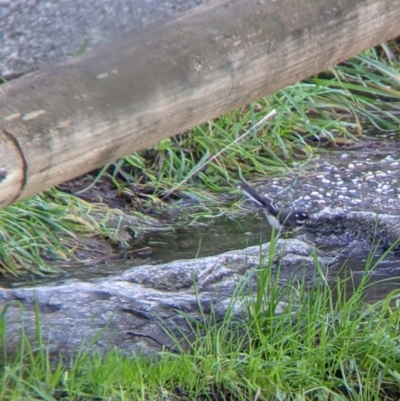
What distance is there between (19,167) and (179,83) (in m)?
0.33

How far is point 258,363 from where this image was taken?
2.61 metres

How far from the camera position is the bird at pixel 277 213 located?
4664 mm

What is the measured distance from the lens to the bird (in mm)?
4664

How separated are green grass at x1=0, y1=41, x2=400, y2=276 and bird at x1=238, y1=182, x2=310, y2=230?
22 cm

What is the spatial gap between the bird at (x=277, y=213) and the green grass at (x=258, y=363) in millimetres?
1642

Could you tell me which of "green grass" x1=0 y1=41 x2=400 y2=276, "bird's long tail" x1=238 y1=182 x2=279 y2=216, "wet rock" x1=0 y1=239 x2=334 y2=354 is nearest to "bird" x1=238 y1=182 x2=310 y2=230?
"bird's long tail" x1=238 y1=182 x2=279 y2=216

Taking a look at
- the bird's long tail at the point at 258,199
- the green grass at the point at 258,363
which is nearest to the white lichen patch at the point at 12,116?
the green grass at the point at 258,363

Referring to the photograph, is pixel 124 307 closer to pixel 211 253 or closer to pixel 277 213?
pixel 211 253

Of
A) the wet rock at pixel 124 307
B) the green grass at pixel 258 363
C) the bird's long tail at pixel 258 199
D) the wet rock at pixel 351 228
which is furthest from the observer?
the bird's long tail at pixel 258 199

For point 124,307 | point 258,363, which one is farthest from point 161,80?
point 124,307

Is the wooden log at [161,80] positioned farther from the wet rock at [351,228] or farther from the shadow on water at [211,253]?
the wet rock at [351,228]

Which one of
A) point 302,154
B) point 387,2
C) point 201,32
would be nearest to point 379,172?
point 302,154

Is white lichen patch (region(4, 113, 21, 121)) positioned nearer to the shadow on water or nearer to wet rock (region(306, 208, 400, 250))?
the shadow on water

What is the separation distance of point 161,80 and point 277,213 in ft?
10.5
